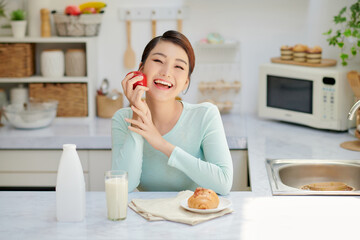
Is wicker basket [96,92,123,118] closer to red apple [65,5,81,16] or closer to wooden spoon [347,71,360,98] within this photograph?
red apple [65,5,81,16]

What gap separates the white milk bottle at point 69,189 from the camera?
5.00 ft

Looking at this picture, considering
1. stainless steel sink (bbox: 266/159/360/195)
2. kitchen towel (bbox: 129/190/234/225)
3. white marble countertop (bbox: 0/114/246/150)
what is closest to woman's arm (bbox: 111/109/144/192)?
kitchen towel (bbox: 129/190/234/225)

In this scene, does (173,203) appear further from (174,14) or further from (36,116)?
(174,14)

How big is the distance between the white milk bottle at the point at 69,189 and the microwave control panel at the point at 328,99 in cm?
175

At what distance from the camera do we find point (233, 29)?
3457 mm

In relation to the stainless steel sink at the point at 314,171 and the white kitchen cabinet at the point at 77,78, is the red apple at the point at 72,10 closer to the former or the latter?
the white kitchen cabinet at the point at 77,78

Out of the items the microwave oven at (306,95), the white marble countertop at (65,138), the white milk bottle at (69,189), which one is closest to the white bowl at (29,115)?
the white marble countertop at (65,138)

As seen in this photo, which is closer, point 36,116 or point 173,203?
point 173,203

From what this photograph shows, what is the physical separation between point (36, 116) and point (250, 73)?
1.29m

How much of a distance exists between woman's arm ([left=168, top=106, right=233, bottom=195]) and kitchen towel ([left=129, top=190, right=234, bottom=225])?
5.6 inches

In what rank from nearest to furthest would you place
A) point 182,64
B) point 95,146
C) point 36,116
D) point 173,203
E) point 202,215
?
point 202,215, point 173,203, point 182,64, point 95,146, point 36,116

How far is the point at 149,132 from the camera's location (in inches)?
71.4

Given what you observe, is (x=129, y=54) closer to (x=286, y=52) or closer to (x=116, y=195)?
(x=286, y=52)

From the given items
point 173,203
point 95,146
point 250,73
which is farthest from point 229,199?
point 250,73
